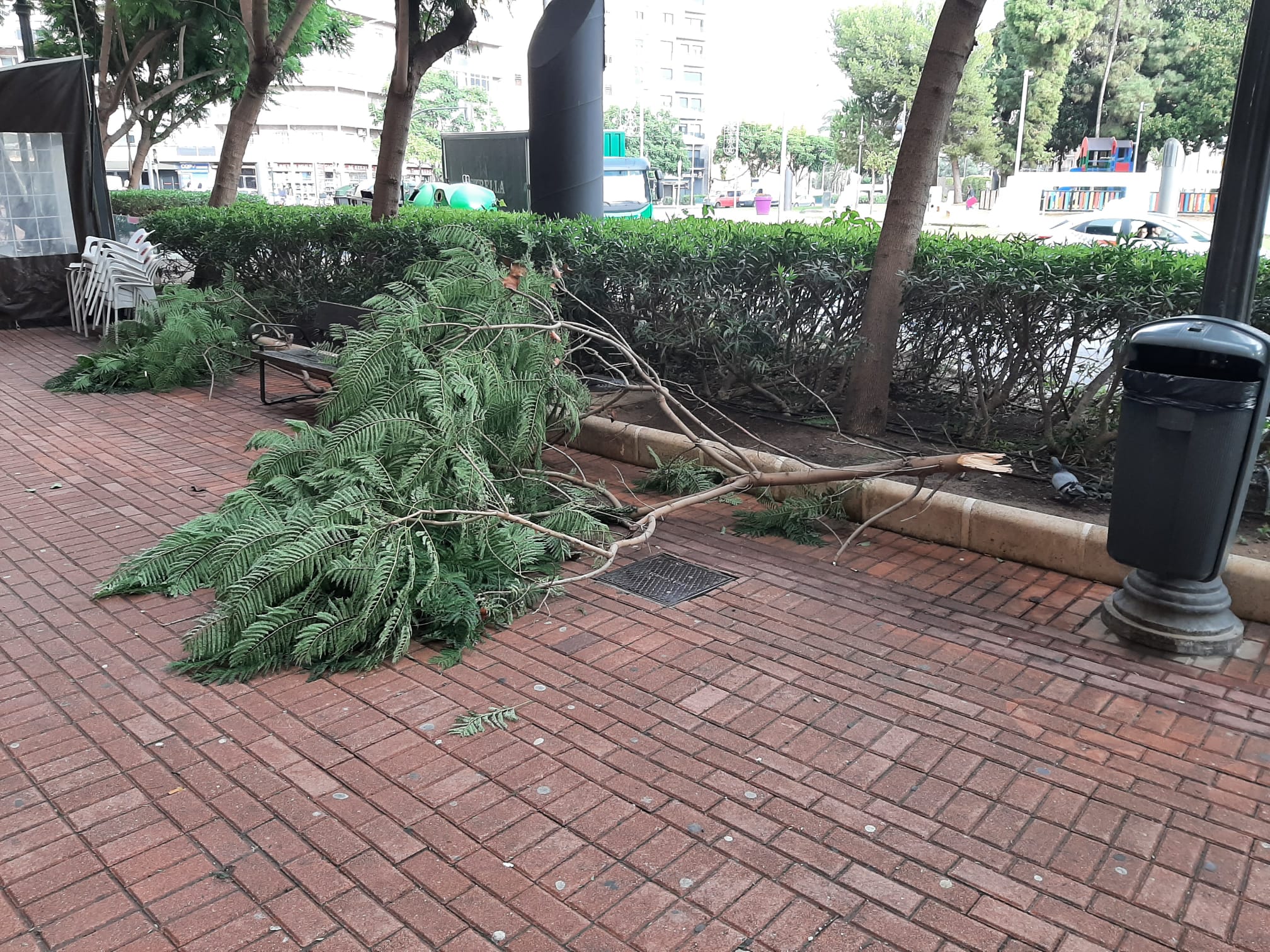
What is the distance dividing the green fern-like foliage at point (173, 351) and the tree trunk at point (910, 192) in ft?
20.8

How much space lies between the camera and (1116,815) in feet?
9.93

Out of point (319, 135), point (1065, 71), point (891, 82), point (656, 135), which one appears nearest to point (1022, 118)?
point (1065, 71)

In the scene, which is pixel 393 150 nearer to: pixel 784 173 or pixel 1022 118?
pixel 1022 118

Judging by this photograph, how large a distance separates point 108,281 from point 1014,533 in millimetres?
10623

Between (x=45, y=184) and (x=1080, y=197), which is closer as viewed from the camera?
(x=45, y=184)

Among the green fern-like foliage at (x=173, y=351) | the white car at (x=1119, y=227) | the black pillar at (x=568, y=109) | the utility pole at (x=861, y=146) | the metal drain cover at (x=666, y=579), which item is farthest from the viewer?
the utility pole at (x=861, y=146)

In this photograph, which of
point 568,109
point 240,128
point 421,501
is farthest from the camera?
point 240,128

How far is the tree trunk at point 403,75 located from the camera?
11398 mm

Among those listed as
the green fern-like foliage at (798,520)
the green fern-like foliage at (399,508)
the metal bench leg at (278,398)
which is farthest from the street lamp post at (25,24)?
the green fern-like foliage at (798,520)

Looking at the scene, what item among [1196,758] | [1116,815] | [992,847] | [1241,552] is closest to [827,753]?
[992,847]

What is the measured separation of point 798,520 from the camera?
557cm

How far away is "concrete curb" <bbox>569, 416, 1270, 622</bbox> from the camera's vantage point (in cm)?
439

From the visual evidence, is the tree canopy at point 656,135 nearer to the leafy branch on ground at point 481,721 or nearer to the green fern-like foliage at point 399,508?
the green fern-like foliage at point 399,508

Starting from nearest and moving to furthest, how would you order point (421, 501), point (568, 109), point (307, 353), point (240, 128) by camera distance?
point (421, 501), point (307, 353), point (568, 109), point (240, 128)
